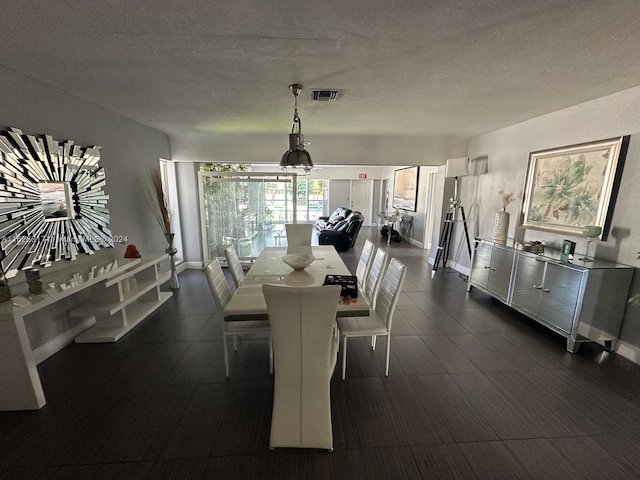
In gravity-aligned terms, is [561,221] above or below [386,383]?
above

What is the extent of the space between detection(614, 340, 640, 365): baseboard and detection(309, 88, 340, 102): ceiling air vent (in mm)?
3518

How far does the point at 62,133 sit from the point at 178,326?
2.18m

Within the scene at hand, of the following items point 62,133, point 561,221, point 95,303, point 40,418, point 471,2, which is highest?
point 471,2

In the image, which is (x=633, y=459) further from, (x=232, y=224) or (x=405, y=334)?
(x=232, y=224)

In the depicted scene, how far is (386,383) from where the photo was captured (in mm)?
2191

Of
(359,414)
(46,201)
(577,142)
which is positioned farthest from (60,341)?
(577,142)

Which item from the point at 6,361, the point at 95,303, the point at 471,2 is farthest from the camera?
the point at 95,303

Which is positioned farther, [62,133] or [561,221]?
A: [561,221]

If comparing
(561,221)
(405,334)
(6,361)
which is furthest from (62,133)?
(561,221)

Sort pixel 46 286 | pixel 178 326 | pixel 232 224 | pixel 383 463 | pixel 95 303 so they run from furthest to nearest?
pixel 232 224 < pixel 178 326 < pixel 95 303 < pixel 46 286 < pixel 383 463

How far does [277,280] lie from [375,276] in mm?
926

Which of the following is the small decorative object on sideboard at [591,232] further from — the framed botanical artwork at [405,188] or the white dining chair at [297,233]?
the framed botanical artwork at [405,188]

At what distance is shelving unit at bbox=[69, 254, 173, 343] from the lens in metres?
2.71

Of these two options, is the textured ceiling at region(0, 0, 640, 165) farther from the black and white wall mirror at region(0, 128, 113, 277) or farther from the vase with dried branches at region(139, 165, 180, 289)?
the vase with dried branches at region(139, 165, 180, 289)
